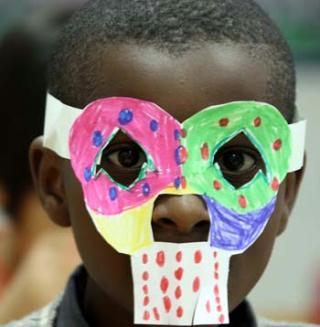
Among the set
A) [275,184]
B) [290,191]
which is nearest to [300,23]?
[290,191]

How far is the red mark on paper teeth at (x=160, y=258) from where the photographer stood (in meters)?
1.28

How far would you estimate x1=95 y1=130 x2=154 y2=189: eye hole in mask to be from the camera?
131 centimetres

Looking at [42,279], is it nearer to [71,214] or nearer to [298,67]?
[71,214]

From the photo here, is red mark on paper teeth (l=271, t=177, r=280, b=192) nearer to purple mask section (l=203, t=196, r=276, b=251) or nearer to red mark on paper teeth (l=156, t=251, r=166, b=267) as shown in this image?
purple mask section (l=203, t=196, r=276, b=251)

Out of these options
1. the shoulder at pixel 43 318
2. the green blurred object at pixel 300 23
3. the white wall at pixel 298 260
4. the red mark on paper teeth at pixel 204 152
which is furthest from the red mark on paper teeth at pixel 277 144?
the white wall at pixel 298 260

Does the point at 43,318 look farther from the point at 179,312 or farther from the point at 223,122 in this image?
the point at 223,122

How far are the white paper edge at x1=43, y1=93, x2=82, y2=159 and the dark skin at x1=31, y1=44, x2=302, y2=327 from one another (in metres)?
0.02

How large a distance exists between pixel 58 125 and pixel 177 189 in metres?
0.21

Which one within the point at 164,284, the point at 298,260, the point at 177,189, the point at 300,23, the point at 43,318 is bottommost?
the point at 298,260

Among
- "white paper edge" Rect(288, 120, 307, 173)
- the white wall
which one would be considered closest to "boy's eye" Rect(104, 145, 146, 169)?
"white paper edge" Rect(288, 120, 307, 173)

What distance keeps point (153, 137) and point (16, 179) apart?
2.92ft

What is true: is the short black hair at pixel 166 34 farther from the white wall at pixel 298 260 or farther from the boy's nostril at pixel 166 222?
the white wall at pixel 298 260

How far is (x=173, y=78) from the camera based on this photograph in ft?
4.27

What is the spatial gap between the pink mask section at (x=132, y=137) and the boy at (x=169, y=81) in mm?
11
